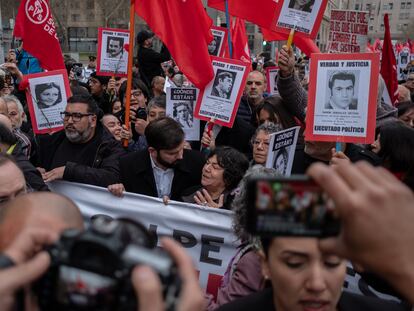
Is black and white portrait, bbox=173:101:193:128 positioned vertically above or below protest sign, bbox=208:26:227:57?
below

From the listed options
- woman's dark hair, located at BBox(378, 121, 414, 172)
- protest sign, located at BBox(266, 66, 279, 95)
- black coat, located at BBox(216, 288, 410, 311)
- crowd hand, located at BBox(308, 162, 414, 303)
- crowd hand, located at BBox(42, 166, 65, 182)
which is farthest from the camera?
protest sign, located at BBox(266, 66, 279, 95)

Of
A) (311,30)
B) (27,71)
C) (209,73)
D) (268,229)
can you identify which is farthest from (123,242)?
(27,71)

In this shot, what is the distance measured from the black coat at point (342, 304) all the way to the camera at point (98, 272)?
97 cm

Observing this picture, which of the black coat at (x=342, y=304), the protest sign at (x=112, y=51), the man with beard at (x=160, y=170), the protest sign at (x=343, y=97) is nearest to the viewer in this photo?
the black coat at (x=342, y=304)

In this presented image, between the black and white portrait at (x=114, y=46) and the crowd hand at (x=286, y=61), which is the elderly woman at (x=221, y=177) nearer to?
the crowd hand at (x=286, y=61)

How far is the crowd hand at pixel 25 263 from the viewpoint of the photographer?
0.87m

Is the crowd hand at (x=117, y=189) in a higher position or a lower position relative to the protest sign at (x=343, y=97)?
lower

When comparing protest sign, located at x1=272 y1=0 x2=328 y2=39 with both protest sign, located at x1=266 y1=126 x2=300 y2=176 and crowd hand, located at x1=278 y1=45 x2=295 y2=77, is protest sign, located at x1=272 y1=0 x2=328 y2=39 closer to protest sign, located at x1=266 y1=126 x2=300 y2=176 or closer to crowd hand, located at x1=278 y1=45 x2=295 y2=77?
crowd hand, located at x1=278 y1=45 x2=295 y2=77

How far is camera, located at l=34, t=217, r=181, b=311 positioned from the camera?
2.77 ft

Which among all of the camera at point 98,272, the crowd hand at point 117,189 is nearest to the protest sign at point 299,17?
the crowd hand at point 117,189

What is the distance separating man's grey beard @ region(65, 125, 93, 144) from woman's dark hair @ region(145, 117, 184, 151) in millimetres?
749

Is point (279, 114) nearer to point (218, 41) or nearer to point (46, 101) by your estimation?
point (46, 101)

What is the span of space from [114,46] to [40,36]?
1.56 metres

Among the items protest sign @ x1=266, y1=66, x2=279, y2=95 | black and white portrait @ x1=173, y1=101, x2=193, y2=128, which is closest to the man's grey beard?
black and white portrait @ x1=173, y1=101, x2=193, y2=128
